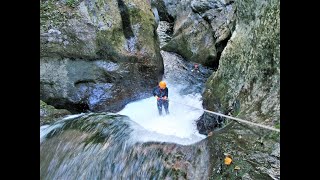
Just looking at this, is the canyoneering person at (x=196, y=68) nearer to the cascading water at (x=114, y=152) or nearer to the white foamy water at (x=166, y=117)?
the white foamy water at (x=166, y=117)

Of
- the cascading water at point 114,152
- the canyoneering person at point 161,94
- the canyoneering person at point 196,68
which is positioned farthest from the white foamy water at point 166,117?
the canyoneering person at point 196,68

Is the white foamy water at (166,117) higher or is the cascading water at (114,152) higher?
the cascading water at (114,152)

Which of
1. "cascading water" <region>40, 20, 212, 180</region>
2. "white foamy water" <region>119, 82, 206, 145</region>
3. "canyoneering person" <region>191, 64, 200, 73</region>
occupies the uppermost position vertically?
"canyoneering person" <region>191, 64, 200, 73</region>

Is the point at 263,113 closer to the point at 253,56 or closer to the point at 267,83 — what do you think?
the point at 267,83

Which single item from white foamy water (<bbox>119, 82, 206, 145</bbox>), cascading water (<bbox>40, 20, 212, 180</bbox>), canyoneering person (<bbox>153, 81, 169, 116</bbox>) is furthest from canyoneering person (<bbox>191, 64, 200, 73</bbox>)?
cascading water (<bbox>40, 20, 212, 180</bbox>)

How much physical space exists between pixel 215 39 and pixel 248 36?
7540 mm

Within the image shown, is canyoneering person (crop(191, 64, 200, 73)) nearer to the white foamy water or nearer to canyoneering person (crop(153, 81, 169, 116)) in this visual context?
the white foamy water

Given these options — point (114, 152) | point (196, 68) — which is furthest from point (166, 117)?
point (196, 68)

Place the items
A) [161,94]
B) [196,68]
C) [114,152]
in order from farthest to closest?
[196,68] < [161,94] < [114,152]

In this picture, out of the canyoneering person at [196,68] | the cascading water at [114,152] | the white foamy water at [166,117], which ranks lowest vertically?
the white foamy water at [166,117]

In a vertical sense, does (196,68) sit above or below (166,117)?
above

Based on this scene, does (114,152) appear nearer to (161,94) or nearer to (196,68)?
(161,94)

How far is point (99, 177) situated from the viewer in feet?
16.8
